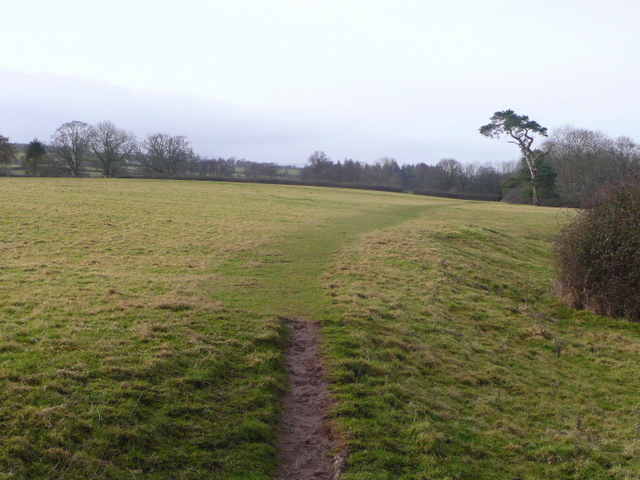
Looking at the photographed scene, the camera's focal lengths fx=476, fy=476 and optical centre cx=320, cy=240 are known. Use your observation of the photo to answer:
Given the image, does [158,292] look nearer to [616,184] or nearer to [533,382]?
[533,382]

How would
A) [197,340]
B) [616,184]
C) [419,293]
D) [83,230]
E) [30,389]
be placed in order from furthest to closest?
1. [83,230]
2. [616,184]
3. [419,293]
4. [197,340]
5. [30,389]

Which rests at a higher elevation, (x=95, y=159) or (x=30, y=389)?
(x=95, y=159)

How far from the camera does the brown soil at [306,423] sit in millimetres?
6211

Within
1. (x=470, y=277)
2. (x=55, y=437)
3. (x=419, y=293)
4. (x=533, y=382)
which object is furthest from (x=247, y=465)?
(x=470, y=277)

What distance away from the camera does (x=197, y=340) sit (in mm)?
9180

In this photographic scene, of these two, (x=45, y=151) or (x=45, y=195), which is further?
(x=45, y=151)

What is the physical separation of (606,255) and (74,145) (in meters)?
76.0

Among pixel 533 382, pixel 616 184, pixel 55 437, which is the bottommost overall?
pixel 533 382

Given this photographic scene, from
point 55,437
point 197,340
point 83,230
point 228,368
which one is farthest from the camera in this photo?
point 83,230

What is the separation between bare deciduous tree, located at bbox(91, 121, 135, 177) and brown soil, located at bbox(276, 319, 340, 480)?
72.2 meters

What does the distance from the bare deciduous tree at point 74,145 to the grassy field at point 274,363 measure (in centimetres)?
5809

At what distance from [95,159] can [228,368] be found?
75310mm

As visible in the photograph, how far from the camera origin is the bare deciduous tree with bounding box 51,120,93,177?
2835 inches

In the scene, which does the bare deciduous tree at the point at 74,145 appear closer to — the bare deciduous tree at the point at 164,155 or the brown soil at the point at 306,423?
the bare deciduous tree at the point at 164,155
